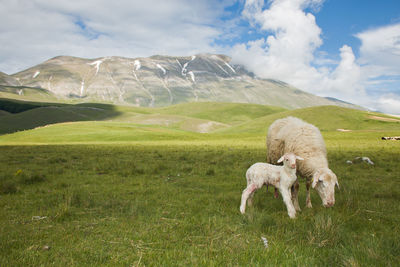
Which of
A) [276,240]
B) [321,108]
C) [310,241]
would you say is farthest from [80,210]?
[321,108]

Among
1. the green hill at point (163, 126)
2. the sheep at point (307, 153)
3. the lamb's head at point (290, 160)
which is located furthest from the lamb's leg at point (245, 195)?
the green hill at point (163, 126)

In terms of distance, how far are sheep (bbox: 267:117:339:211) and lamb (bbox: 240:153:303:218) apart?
0.73m

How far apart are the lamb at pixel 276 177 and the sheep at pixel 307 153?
0.73 metres

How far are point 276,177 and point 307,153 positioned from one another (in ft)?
8.15

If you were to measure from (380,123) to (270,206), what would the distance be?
357 feet

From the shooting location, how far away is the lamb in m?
7.03

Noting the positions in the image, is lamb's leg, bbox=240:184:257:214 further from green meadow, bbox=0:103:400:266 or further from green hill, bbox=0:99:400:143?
green hill, bbox=0:99:400:143

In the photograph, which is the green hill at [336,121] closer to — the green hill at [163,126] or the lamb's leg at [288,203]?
the green hill at [163,126]

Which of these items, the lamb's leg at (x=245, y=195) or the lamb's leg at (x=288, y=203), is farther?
the lamb's leg at (x=245, y=195)

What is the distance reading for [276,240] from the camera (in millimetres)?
5160

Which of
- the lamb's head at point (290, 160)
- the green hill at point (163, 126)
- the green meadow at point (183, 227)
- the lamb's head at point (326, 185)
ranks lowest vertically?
the green hill at point (163, 126)

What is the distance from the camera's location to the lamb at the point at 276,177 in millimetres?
7027

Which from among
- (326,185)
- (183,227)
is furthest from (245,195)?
(326,185)

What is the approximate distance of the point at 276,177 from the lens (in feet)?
23.9
